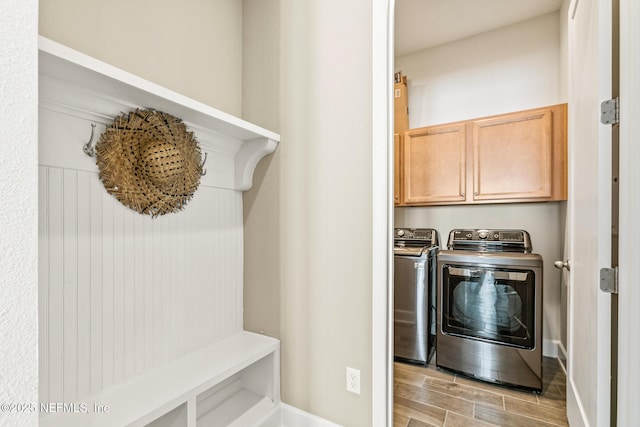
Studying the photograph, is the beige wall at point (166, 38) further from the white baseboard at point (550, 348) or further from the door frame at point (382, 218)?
the white baseboard at point (550, 348)

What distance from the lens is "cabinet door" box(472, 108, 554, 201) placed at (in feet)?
7.61

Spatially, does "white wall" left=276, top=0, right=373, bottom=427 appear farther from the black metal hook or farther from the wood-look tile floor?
the black metal hook

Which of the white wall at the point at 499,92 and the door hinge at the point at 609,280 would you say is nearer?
the door hinge at the point at 609,280

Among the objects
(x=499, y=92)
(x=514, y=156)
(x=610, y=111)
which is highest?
(x=499, y=92)

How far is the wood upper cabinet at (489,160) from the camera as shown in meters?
2.31

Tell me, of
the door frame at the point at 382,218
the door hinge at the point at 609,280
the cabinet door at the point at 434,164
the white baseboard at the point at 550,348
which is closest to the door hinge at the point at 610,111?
the door hinge at the point at 609,280

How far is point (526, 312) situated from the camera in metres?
2.07

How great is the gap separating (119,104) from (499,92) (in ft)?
9.78

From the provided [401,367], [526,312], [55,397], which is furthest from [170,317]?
[526,312]

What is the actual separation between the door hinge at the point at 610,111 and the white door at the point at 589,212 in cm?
3
